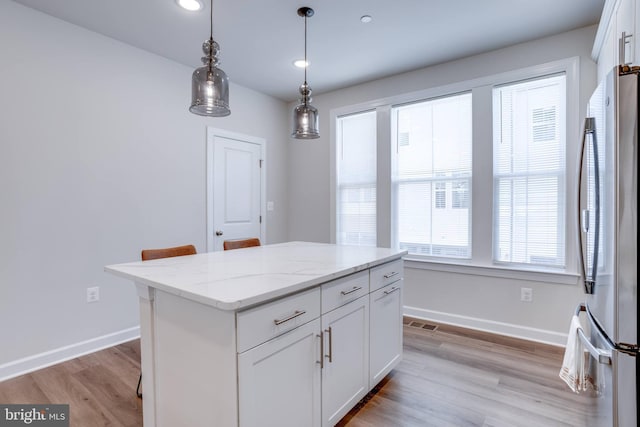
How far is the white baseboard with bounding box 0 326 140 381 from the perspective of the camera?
2297 mm

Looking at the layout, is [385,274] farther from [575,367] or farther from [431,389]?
[575,367]

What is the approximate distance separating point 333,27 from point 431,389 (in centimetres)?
280

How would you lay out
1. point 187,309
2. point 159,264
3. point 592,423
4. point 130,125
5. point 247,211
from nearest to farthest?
point 187,309
point 592,423
point 159,264
point 130,125
point 247,211

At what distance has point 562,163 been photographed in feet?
9.04

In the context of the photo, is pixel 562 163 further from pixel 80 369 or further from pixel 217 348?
pixel 80 369

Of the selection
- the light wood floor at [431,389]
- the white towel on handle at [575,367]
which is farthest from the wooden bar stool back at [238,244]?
the white towel on handle at [575,367]

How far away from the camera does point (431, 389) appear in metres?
2.12

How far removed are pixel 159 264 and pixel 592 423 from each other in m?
2.22

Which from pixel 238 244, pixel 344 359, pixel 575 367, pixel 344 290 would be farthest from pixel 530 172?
pixel 238 244

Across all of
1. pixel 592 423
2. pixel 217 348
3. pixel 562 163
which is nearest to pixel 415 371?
pixel 592 423

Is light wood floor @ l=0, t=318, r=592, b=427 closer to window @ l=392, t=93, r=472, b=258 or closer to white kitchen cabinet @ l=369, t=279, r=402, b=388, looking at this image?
white kitchen cabinet @ l=369, t=279, r=402, b=388

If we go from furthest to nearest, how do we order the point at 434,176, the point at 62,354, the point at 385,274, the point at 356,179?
the point at 356,179 → the point at 434,176 → the point at 62,354 → the point at 385,274

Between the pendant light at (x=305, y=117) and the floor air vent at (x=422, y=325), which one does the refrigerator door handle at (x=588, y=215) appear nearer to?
the pendant light at (x=305, y=117)

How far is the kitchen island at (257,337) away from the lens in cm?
118
